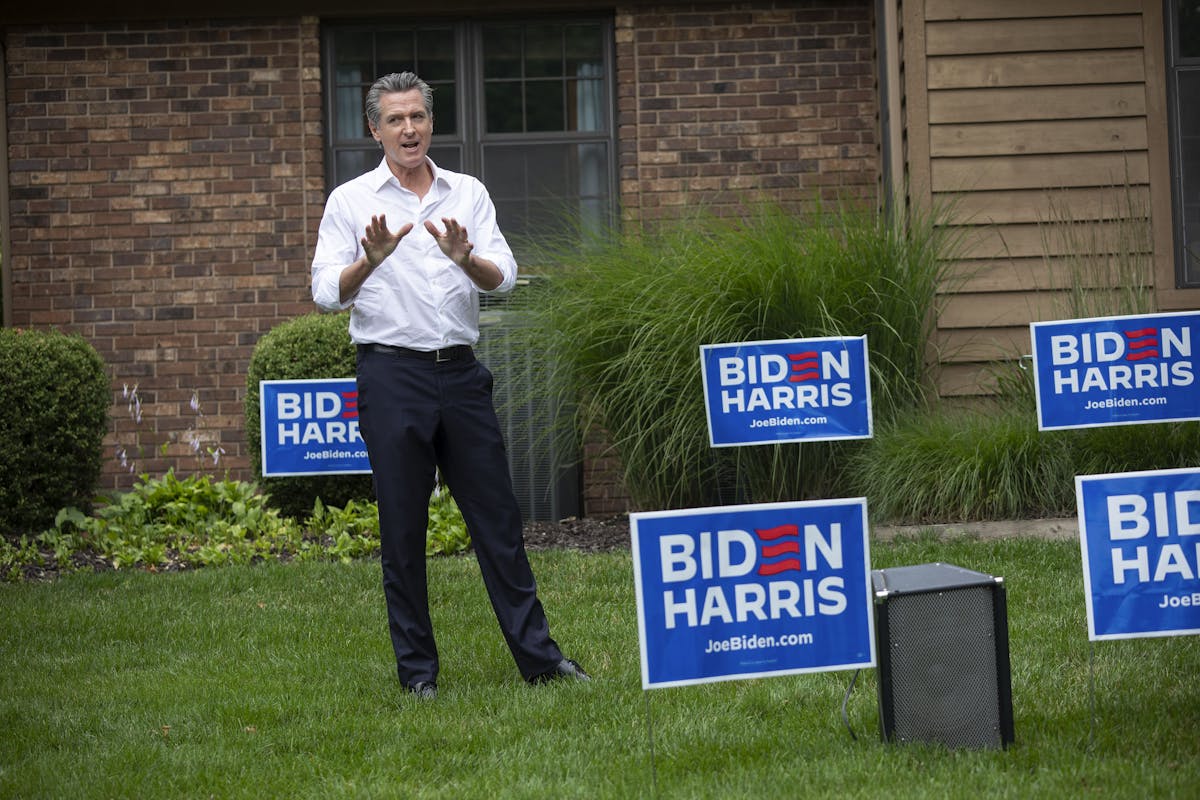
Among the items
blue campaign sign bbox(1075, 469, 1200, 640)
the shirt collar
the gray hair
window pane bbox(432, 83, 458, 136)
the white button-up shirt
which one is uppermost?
window pane bbox(432, 83, 458, 136)

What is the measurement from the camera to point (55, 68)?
9.29m

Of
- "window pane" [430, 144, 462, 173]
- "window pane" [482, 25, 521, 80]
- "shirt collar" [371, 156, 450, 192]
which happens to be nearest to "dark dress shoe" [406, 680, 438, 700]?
"shirt collar" [371, 156, 450, 192]

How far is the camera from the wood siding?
26.3 ft

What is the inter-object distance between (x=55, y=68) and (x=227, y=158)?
1.30 m

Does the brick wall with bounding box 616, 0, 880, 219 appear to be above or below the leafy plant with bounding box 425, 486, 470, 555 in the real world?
above

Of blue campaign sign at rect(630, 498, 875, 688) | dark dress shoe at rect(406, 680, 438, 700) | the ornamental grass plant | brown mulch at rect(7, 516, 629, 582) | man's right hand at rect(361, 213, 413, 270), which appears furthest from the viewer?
the ornamental grass plant

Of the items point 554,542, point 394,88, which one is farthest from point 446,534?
point 394,88

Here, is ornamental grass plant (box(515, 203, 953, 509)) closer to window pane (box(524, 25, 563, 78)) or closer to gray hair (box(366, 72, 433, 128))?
window pane (box(524, 25, 563, 78))

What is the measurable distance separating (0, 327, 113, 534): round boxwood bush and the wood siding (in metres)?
5.00

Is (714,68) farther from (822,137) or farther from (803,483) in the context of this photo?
(803,483)

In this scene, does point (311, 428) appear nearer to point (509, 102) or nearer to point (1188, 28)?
point (509, 102)

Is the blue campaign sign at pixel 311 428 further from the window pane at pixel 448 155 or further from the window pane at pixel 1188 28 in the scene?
the window pane at pixel 1188 28

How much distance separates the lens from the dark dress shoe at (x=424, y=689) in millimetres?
4234

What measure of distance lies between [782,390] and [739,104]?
12.0 ft
